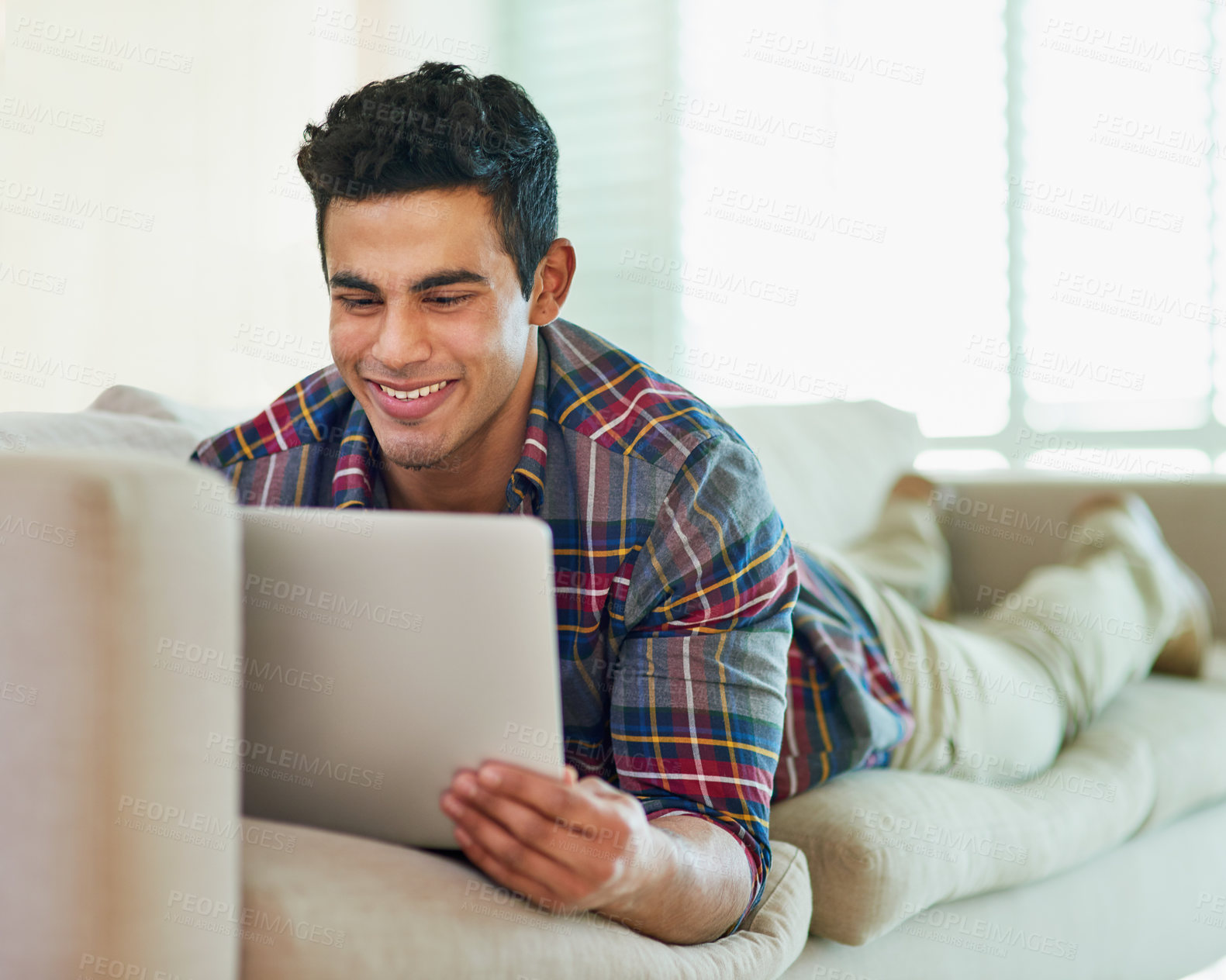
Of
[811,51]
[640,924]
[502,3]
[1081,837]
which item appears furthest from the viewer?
[502,3]

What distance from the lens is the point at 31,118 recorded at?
1991 mm

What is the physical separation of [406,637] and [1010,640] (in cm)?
123

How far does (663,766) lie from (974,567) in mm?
1313

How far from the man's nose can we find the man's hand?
0.42 metres

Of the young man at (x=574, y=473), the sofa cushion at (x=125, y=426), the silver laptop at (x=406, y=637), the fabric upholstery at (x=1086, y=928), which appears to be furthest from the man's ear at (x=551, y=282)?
the fabric upholstery at (x=1086, y=928)

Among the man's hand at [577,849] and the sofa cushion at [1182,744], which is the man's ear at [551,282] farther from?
the sofa cushion at [1182,744]

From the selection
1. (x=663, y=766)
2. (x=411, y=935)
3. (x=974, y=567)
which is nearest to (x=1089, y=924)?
(x=663, y=766)

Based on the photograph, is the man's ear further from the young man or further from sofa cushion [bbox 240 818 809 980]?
sofa cushion [bbox 240 818 809 980]

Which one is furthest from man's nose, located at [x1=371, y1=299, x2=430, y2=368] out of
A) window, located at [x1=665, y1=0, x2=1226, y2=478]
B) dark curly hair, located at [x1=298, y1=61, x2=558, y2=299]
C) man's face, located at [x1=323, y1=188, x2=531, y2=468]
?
window, located at [x1=665, y1=0, x2=1226, y2=478]

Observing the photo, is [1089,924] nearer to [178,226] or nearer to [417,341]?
[417,341]

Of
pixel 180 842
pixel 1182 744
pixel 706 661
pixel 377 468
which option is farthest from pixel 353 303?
pixel 1182 744

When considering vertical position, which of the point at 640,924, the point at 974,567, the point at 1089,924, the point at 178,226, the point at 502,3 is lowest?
the point at 1089,924

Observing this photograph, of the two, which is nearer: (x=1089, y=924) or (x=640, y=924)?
(x=640, y=924)

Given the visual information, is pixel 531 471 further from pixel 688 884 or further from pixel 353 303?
pixel 688 884
